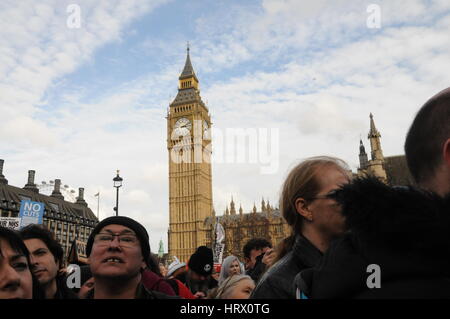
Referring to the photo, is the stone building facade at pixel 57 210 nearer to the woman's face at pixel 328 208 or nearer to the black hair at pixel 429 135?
the woman's face at pixel 328 208

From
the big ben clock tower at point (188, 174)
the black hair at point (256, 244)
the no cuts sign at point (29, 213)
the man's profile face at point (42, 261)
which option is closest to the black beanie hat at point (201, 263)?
the black hair at point (256, 244)

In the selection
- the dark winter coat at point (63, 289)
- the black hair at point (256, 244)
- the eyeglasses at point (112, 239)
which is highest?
the eyeglasses at point (112, 239)

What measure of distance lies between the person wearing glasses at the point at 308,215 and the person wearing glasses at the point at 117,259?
1058 millimetres

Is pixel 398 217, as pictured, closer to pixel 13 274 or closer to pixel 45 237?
pixel 13 274

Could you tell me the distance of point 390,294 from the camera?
1.14 m

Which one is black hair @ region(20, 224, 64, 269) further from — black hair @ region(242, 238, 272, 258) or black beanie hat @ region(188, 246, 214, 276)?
black hair @ region(242, 238, 272, 258)

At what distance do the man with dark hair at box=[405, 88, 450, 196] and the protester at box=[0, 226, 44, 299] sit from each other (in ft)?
7.05

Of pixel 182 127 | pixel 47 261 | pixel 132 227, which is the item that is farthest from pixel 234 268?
pixel 182 127

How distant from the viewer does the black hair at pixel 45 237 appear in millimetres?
3648

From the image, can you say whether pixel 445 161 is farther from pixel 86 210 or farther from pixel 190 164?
pixel 86 210

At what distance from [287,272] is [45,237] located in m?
2.70

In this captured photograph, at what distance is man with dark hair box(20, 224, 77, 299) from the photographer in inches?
136

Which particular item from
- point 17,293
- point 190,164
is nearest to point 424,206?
point 17,293

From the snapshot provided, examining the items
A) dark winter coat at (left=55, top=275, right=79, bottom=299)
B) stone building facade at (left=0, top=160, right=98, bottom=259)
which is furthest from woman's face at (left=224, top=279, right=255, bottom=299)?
stone building facade at (left=0, top=160, right=98, bottom=259)
